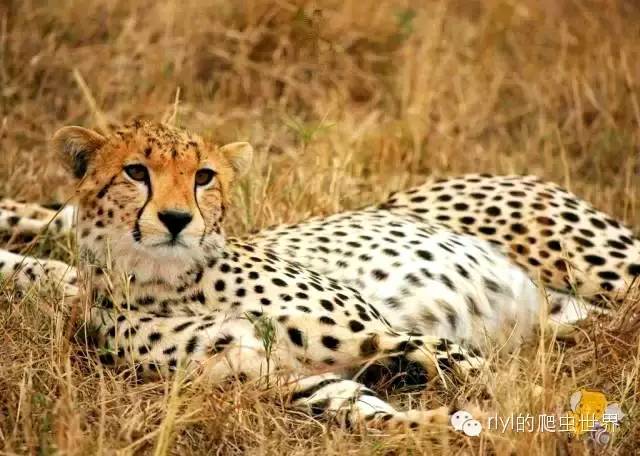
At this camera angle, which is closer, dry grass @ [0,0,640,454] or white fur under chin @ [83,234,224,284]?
white fur under chin @ [83,234,224,284]

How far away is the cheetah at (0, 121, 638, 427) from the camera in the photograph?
9.36 ft

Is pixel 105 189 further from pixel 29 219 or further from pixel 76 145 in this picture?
pixel 29 219

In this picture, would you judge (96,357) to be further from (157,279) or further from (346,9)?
(346,9)

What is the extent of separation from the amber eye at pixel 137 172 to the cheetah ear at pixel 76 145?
0.15 meters

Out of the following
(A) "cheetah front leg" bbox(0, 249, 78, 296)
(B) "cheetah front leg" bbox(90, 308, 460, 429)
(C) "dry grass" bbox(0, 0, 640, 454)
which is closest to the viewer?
(B) "cheetah front leg" bbox(90, 308, 460, 429)

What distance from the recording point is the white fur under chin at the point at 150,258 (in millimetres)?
2891

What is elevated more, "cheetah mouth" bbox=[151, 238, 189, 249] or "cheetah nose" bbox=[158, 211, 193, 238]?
"cheetah nose" bbox=[158, 211, 193, 238]

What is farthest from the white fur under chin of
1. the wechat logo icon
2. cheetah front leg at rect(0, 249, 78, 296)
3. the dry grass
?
the dry grass

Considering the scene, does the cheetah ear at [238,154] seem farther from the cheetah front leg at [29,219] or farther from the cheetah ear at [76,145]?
the cheetah front leg at [29,219]

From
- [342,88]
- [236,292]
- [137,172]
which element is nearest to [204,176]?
[137,172]

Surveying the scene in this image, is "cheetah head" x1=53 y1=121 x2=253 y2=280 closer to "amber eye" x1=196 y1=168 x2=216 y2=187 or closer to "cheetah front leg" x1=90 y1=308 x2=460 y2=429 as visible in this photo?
"amber eye" x1=196 y1=168 x2=216 y2=187

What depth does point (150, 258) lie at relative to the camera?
2943 mm

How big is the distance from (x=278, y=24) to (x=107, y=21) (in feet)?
2.56

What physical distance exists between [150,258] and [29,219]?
125 cm
